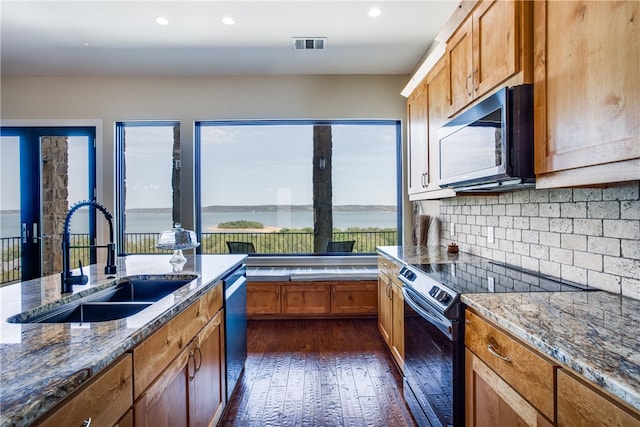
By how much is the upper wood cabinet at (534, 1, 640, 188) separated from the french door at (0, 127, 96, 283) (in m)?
4.84

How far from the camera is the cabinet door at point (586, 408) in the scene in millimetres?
729

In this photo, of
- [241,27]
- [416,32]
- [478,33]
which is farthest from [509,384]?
[241,27]

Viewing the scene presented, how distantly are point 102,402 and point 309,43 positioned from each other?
11.2 feet

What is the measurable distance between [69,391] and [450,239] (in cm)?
307

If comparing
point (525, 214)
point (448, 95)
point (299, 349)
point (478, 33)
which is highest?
point (478, 33)

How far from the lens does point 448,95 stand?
2314mm

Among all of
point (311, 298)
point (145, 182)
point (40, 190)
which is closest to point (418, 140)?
point (311, 298)

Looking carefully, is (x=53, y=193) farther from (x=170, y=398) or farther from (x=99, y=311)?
(x=170, y=398)

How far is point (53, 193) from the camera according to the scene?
14.3 ft

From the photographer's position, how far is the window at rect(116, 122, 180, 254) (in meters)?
4.40

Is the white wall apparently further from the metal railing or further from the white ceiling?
the metal railing

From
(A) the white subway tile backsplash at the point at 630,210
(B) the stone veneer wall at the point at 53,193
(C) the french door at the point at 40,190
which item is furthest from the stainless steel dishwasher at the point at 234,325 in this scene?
(B) the stone veneer wall at the point at 53,193

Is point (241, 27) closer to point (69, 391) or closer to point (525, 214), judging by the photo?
point (525, 214)

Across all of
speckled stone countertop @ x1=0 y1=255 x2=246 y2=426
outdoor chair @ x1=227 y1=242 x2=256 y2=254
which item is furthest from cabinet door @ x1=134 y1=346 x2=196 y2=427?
outdoor chair @ x1=227 y1=242 x2=256 y2=254
